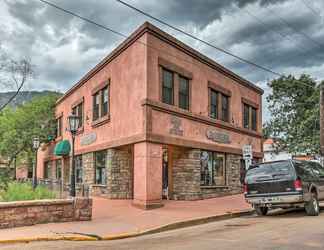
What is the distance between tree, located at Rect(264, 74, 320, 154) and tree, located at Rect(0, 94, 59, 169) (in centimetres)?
1972

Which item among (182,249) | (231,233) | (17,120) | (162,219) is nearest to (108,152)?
(162,219)

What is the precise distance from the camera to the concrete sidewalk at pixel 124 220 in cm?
1056

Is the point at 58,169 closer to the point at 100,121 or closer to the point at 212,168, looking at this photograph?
the point at 100,121

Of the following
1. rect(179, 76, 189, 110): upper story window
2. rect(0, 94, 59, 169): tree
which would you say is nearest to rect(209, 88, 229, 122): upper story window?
rect(179, 76, 189, 110): upper story window

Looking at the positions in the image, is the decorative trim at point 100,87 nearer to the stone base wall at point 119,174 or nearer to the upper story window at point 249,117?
the stone base wall at point 119,174

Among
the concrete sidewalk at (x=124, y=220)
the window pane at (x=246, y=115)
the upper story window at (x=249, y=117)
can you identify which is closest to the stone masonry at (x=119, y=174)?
the concrete sidewalk at (x=124, y=220)

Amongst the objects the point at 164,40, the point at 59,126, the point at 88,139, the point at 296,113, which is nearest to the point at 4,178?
the point at 164,40

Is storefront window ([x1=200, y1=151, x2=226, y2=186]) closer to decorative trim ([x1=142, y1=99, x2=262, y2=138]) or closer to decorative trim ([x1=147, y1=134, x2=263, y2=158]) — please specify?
decorative trim ([x1=147, y1=134, x2=263, y2=158])

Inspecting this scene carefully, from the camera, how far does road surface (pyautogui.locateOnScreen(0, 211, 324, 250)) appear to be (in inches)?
345

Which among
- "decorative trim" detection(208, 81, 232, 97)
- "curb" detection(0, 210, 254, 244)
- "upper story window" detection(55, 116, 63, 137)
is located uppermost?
"decorative trim" detection(208, 81, 232, 97)

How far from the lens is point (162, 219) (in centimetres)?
1349

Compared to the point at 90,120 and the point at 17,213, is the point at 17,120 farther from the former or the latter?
the point at 17,213

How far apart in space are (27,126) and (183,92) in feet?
58.8

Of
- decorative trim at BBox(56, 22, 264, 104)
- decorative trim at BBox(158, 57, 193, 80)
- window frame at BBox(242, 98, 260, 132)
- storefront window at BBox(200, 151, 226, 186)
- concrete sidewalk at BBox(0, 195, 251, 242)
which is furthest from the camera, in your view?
window frame at BBox(242, 98, 260, 132)
